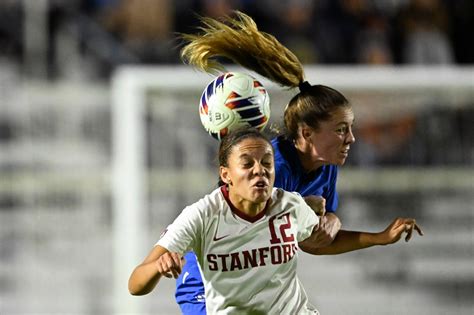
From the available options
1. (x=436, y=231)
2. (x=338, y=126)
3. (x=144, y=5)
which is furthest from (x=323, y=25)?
(x=338, y=126)

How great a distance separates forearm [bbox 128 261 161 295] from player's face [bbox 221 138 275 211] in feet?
1.42

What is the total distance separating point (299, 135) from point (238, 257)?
0.71 m

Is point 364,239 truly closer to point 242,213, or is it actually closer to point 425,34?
point 242,213

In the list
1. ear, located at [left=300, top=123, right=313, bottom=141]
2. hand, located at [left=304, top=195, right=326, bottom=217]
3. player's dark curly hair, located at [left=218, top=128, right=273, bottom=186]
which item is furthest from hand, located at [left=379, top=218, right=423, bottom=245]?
player's dark curly hair, located at [left=218, top=128, right=273, bottom=186]

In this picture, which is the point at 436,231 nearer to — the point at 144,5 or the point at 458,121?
the point at 458,121

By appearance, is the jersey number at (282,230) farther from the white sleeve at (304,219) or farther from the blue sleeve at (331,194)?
the blue sleeve at (331,194)

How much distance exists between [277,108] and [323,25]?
337 cm

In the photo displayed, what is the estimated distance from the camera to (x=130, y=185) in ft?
23.4

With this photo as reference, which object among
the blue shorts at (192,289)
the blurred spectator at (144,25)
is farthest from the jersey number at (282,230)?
the blurred spectator at (144,25)

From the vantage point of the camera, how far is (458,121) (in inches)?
294

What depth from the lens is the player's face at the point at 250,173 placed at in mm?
3846

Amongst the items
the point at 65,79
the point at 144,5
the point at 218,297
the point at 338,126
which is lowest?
the point at 218,297

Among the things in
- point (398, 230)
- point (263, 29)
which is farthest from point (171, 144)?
point (398, 230)

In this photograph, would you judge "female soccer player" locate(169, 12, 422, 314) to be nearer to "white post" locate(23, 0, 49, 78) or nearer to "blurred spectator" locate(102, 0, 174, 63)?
"blurred spectator" locate(102, 0, 174, 63)
